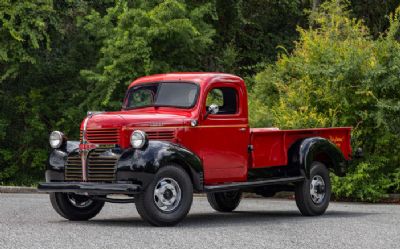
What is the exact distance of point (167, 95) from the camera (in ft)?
42.8

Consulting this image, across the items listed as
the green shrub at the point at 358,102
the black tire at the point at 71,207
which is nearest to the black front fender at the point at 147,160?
the black tire at the point at 71,207

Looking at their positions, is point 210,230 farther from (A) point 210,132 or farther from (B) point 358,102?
(B) point 358,102

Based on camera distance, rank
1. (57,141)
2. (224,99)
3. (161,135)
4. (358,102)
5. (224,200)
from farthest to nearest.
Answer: (358,102) < (224,200) < (224,99) < (57,141) < (161,135)

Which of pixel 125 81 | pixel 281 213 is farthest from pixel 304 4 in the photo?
Result: pixel 281 213

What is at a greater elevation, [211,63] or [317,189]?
[211,63]

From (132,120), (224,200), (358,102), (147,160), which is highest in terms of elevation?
(358,102)

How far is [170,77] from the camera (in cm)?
1318

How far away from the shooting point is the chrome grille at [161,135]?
39.6 feet

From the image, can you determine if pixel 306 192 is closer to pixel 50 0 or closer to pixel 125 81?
pixel 125 81

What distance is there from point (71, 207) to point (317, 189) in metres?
4.12

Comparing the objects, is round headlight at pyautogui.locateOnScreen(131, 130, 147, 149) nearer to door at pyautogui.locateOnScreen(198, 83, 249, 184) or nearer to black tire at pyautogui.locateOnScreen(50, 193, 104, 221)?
door at pyautogui.locateOnScreen(198, 83, 249, 184)

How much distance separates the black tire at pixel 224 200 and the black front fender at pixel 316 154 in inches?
65.3

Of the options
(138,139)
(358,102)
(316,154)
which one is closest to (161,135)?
(138,139)

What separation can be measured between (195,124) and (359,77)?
733 centimetres
